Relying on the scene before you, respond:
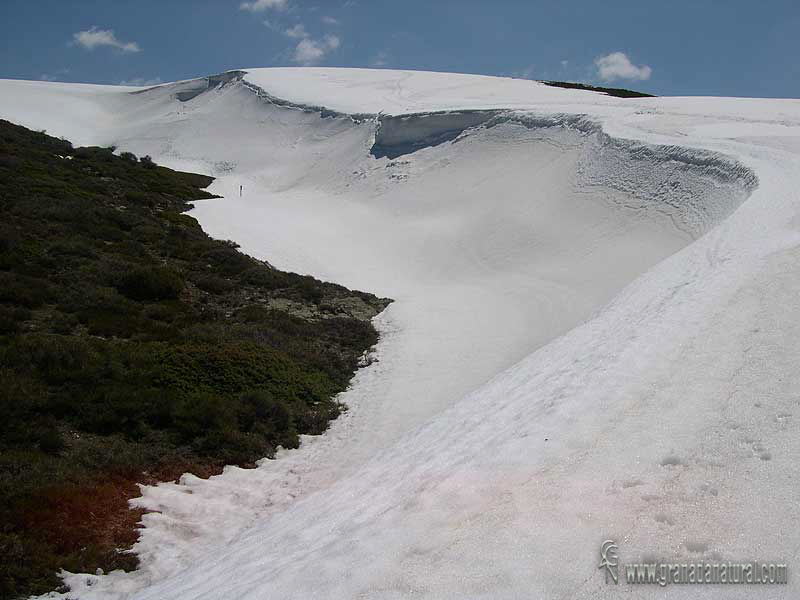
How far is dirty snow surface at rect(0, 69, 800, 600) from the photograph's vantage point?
4.41m

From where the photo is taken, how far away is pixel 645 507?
455 centimetres

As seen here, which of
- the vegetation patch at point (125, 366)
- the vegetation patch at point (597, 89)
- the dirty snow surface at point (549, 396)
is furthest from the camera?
the vegetation patch at point (597, 89)

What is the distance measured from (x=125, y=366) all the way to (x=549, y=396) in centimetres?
763

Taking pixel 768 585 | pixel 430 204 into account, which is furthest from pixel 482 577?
pixel 430 204

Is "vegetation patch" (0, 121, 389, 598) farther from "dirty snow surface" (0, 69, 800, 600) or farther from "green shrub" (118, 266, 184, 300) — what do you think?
"dirty snow surface" (0, 69, 800, 600)

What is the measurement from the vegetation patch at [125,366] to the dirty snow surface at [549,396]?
22.5 inches

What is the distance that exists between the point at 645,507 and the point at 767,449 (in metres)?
1.24

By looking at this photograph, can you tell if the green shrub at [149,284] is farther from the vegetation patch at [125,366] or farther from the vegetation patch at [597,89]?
the vegetation patch at [597,89]

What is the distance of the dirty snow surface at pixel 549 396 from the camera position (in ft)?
14.5

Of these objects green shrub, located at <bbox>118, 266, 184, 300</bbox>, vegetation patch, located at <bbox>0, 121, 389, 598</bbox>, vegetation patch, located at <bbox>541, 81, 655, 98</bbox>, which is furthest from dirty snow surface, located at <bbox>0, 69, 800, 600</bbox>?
vegetation patch, located at <bbox>541, 81, 655, 98</bbox>

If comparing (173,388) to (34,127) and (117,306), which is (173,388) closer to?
(117,306)

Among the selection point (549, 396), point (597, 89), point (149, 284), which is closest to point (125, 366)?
point (149, 284)

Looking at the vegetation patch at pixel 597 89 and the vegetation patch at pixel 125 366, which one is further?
the vegetation patch at pixel 597 89

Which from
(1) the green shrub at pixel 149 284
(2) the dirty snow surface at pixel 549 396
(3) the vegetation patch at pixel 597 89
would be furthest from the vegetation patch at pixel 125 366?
(3) the vegetation patch at pixel 597 89
